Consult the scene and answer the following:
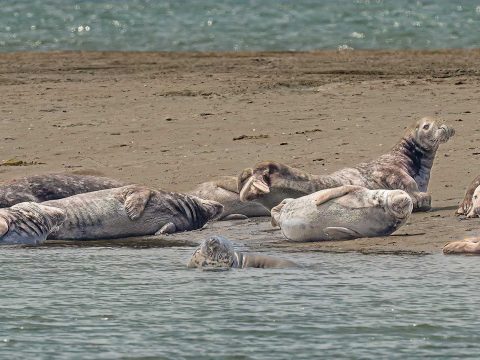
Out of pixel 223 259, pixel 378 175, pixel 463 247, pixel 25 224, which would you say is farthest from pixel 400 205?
pixel 25 224

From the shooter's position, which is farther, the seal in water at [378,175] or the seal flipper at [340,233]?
the seal in water at [378,175]

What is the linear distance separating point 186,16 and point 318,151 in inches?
805

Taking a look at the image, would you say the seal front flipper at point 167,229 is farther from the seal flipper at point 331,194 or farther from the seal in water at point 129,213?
the seal flipper at point 331,194

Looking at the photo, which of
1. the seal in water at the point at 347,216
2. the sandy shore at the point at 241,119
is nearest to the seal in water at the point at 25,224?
the sandy shore at the point at 241,119

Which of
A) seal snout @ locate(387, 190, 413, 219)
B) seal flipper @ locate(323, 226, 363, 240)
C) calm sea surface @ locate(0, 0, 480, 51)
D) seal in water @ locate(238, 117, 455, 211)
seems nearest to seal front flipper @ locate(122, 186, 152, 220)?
seal in water @ locate(238, 117, 455, 211)

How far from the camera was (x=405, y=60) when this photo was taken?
22250 mm

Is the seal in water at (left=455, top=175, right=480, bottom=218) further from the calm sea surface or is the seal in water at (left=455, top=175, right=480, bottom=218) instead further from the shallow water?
the calm sea surface

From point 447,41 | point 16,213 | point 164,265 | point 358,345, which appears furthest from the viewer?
point 447,41

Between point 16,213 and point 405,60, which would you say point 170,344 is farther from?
point 405,60

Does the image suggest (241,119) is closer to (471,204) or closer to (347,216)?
(471,204)

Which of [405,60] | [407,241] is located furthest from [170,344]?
[405,60]

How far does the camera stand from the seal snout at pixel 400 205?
36.2 ft

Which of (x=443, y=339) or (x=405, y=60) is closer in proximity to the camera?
(x=443, y=339)

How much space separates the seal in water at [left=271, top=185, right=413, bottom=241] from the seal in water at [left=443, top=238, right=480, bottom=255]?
2.03 feet
